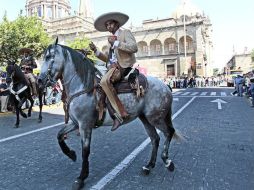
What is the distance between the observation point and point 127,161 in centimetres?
556

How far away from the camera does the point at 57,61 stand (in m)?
4.54

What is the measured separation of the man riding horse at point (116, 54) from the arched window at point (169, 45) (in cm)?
6295

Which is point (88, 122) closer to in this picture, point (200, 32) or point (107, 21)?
point (107, 21)

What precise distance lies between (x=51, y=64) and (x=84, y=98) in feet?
2.40

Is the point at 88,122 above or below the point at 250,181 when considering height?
above

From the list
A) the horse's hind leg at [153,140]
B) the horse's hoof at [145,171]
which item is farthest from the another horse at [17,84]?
the horse's hoof at [145,171]

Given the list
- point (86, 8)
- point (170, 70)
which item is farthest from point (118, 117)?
point (86, 8)

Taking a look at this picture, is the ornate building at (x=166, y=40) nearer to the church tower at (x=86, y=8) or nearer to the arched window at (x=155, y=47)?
the arched window at (x=155, y=47)

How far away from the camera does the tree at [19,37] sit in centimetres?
3319

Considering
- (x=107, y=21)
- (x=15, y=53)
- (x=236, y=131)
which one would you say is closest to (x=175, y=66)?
(x=15, y=53)

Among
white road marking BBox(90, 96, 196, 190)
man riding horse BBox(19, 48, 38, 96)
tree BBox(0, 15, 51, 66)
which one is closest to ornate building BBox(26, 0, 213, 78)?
tree BBox(0, 15, 51, 66)

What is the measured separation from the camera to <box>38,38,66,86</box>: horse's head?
177 inches

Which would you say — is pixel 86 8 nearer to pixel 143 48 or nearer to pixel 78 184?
pixel 143 48

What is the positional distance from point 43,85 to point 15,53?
102 feet
